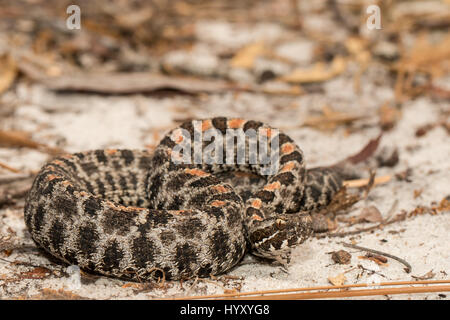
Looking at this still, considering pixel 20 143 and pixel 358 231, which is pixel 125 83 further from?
pixel 358 231

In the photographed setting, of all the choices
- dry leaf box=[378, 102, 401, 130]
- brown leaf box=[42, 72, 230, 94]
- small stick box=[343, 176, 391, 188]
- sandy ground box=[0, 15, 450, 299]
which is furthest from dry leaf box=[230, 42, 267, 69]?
small stick box=[343, 176, 391, 188]

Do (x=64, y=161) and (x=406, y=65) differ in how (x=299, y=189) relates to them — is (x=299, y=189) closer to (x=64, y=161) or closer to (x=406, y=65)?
(x=64, y=161)

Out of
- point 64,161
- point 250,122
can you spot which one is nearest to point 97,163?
point 64,161

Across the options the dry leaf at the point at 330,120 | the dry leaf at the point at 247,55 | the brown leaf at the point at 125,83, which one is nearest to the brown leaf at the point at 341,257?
the dry leaf at the point at 330,120

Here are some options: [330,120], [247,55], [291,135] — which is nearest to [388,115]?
[330,120]

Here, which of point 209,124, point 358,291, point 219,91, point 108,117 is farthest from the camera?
point 219,91

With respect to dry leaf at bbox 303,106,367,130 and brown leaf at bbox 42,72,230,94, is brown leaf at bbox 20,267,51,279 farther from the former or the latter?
dry leaf at bbox 303,106,367,130
